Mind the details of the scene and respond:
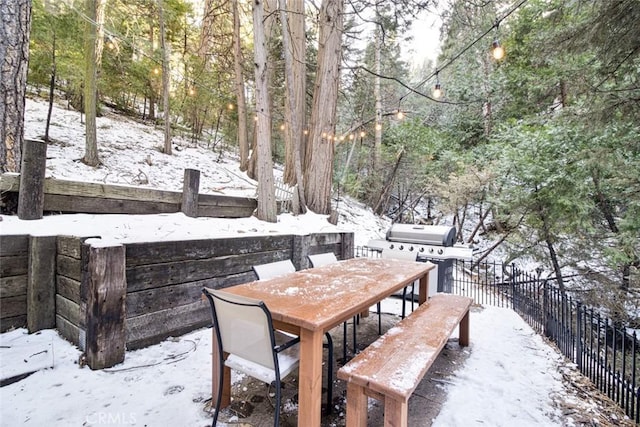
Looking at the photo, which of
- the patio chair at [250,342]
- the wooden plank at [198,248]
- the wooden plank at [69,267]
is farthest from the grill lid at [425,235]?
the wooden plank at [69,267]

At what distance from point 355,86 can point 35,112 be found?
31.5ft

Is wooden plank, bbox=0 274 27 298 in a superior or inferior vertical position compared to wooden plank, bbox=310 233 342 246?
inferior

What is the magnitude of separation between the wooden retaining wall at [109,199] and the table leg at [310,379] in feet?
9.22

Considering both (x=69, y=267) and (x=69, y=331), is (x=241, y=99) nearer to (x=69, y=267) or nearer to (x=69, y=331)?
(x=69, y=267)

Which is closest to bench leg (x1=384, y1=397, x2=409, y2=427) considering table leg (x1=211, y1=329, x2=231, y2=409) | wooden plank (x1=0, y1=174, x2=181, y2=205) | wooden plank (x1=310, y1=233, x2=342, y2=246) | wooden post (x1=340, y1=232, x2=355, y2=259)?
table leg (x1=211, y1=329, x2=231, y2=409)

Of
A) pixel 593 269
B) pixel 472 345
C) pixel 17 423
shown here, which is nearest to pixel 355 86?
pixel 593 269

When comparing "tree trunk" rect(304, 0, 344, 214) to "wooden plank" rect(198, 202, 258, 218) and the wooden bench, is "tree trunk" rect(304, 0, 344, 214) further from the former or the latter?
the wooden bench

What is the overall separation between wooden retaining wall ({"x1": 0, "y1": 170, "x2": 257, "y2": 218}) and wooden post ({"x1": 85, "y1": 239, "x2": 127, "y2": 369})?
1.04 metres

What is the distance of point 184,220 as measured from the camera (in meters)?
3.58

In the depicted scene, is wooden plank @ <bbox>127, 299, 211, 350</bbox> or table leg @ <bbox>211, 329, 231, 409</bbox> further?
wooden plank @ <bbox>127, 299, 211, 350</bbox>

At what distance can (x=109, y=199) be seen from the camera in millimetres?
3209

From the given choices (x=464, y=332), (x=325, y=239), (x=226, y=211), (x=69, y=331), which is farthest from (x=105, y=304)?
(x=464, y=332)

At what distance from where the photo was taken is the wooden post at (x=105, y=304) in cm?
216

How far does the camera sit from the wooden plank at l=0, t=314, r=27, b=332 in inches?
92.6
